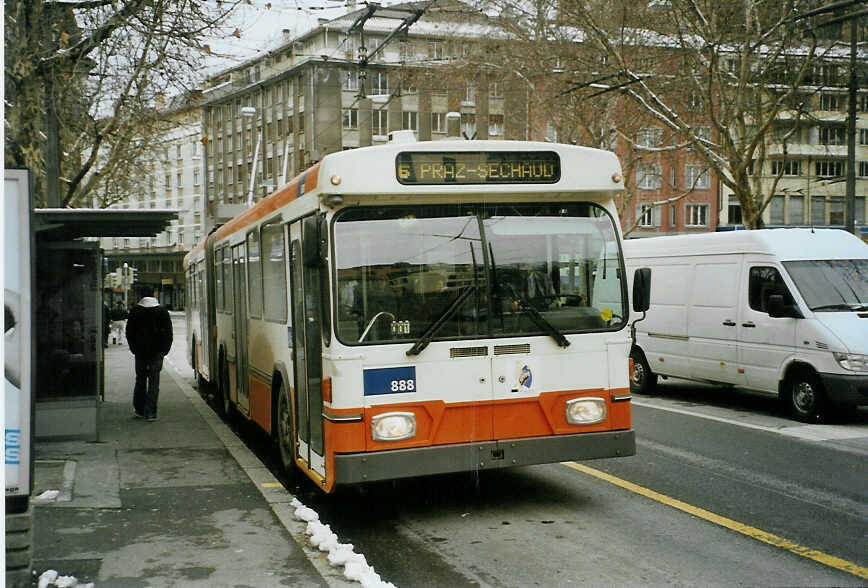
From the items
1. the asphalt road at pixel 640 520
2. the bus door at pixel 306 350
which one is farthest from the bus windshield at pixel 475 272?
the asphalt road at pixel 640 520

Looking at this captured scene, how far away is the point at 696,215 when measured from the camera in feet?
→ 242

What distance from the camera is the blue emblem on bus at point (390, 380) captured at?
23.0 ft

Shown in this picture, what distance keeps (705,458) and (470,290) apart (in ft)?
13.3

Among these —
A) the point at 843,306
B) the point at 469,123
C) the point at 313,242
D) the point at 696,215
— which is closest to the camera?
the point at 313,242

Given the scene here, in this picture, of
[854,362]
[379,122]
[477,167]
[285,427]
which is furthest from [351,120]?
[477,167]

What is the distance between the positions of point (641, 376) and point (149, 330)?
8.02 metres

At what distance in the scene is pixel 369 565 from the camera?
6387mm

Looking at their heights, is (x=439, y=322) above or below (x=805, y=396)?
above

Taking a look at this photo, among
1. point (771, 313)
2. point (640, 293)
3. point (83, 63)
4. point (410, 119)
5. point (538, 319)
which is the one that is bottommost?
point (771, 313)

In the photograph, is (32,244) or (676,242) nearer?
(32,244)

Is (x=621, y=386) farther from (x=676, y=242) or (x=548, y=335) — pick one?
(x=676, y=242)

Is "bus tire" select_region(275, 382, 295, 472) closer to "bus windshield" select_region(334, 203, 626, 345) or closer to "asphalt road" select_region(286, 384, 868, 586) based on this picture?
"asphalt road" select_region(286, 384, 868, 586)

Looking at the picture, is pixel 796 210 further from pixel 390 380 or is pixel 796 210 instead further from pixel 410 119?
pixel 390 380

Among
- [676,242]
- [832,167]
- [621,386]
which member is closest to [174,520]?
[621,386]
